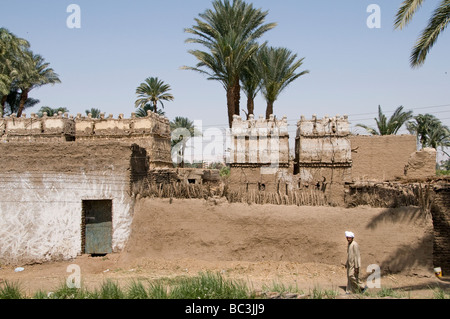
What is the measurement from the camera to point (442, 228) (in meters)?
10.2

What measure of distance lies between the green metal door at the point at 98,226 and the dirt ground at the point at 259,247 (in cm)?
33

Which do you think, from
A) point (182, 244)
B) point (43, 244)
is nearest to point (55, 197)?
point (43, 244)

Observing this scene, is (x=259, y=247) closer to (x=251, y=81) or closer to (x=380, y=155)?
(x=380, y=155)

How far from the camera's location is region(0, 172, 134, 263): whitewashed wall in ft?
36.3

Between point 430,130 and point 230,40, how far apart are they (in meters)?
19.1

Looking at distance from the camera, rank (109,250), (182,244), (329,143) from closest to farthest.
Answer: (182,244) < (109,250) < (329,143)

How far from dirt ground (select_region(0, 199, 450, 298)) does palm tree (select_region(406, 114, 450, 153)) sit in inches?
956

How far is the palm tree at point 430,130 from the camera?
30875 millimetres

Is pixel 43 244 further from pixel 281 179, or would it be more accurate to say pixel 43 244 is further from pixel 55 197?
pixel 281 179

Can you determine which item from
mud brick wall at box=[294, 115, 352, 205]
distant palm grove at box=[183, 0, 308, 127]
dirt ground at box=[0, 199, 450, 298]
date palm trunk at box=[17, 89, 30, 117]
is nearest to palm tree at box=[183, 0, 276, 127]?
distant palm grove at box=[183, 0, 308, 127]

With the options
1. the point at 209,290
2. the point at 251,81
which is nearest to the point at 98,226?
the point at 209,290

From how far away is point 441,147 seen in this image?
3200cm

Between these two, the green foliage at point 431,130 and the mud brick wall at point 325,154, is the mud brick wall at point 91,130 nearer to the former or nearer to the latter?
the mud brick wall at point 325,154

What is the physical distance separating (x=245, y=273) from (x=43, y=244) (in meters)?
5.73
